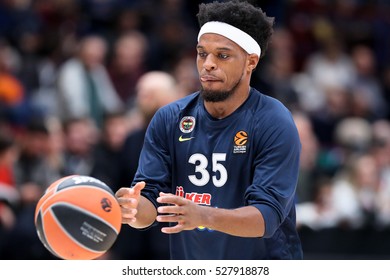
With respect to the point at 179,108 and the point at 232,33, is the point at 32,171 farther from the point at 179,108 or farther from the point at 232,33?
the point at 232,33

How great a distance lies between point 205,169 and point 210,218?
63cm

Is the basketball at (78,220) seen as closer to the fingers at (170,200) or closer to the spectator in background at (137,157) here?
the fingers at (170,200)

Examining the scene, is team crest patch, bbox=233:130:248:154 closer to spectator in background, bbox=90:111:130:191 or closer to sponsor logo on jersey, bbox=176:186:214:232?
sponsor logo on jersey, bbox=176:186:214:232

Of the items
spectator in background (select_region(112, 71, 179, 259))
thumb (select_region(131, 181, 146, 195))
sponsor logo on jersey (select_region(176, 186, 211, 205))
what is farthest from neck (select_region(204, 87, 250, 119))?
spectator in background (select_region(112, 71, 179, 259))

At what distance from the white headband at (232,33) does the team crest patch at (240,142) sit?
1.74ft

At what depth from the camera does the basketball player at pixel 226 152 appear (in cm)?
542

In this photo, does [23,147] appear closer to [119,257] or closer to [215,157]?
[119,257]

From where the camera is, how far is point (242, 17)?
5547 mm

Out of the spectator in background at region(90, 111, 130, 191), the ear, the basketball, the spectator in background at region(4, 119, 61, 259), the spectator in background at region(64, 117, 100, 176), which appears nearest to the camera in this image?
the basketball

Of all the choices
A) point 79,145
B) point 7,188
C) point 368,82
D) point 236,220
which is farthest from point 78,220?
point 368,82

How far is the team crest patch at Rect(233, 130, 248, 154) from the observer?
5.52m

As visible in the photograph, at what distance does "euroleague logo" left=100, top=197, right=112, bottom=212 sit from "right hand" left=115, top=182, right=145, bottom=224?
0.44 ft

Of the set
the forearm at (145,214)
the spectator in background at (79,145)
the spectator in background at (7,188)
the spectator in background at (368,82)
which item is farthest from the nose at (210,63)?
the spectator in background at (368,82)

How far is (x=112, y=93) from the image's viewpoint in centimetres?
1284
